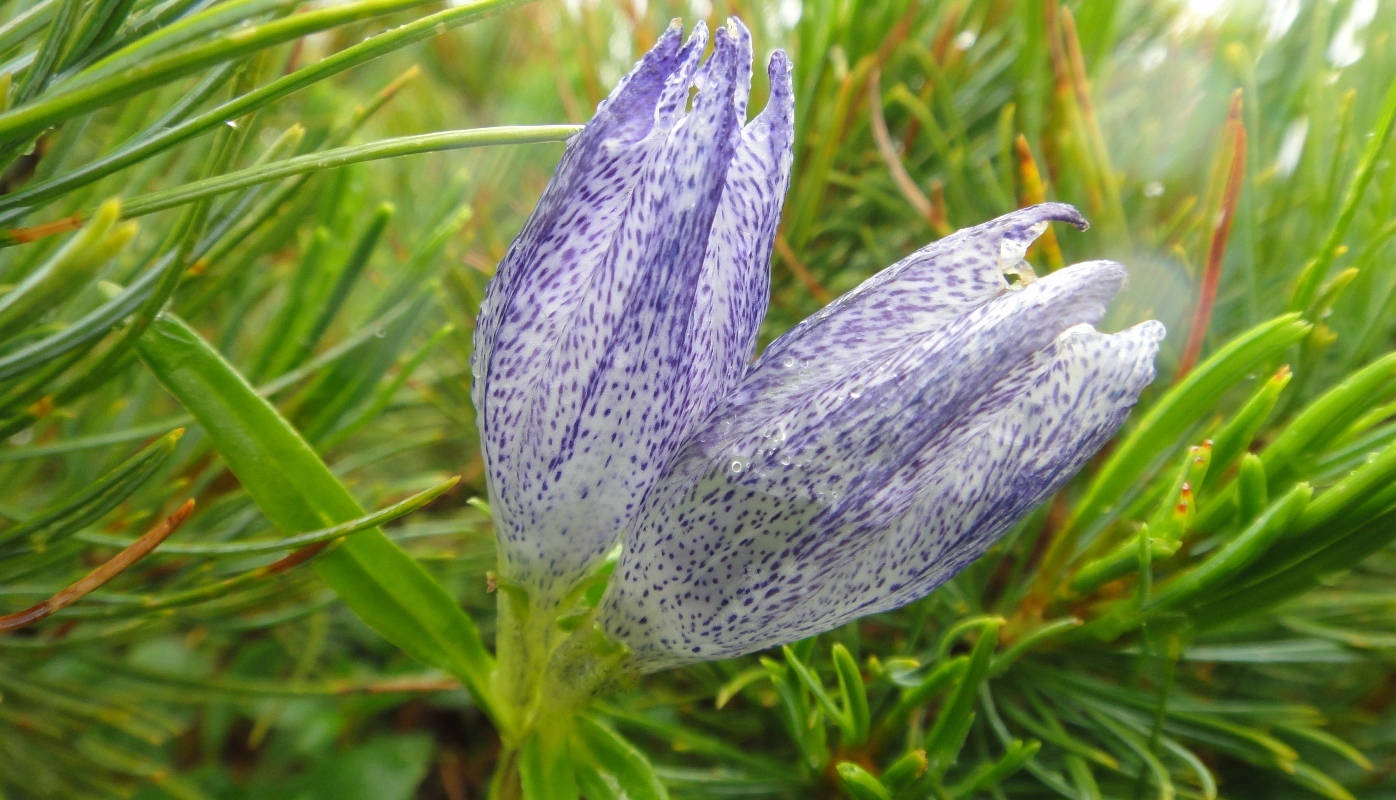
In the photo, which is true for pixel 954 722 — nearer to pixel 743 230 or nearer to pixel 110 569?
pixel 743 230

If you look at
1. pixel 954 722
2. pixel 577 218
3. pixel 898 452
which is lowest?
pixel 954 722

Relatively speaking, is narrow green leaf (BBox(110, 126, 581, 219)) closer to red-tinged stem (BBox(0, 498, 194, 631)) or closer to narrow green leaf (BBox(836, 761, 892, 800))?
red-tinged stem (BBox(0, 498, 194, 631))

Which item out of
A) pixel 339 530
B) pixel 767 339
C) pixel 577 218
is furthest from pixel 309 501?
pixel 767 339

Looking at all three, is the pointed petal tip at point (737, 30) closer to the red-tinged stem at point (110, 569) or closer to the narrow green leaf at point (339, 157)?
the narrow green leaf at point (339, 157)

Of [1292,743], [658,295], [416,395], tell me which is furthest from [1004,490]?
[416,395]

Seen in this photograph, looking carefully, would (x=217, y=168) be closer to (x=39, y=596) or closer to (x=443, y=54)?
(x=39, y=596)

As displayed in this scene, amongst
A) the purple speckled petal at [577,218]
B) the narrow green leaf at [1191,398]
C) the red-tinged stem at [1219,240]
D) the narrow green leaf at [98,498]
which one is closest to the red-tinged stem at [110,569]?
the narrow green leaf at [98,498]
